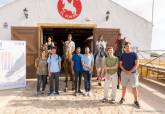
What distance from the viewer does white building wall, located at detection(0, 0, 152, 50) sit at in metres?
15.2

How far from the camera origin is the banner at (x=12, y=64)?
40.0ft

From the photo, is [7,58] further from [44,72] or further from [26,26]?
[26,26]

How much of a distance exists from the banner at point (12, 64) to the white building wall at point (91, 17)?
8.43 ft

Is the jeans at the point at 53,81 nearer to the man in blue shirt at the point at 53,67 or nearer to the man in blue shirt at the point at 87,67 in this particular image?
the man in blue shirt at the point at 53,67

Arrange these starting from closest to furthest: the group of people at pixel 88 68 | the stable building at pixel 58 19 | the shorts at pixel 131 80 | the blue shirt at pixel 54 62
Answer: the shorts at pixel 131 80
the group of people at pixel 88 68
the blue shirt at pixel 54 62
the stable building at pixel 58 19

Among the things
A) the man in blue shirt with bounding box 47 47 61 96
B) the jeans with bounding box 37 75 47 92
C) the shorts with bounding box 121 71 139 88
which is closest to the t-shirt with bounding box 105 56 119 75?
the shorts with bounding box 121 71 139 88

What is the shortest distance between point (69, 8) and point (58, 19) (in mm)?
695

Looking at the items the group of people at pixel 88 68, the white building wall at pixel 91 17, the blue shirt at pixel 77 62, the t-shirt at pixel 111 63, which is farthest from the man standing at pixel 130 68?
the white building wall at pixel 91 17

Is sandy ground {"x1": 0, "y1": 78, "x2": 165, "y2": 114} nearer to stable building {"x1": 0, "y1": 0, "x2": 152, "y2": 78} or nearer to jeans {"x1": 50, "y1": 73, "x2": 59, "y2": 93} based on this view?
jeans {"x1": 50, "y1": 73, "x2": 59, "y2": 93}

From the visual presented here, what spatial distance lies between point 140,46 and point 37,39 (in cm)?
478

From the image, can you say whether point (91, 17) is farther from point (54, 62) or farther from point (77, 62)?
point (54, 62)

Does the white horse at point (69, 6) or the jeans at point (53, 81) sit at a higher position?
the white horse at point (69, 6)

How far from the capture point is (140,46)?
16.0 m

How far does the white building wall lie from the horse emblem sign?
18cm
